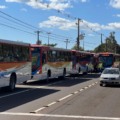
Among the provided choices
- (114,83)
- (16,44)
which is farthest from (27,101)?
(114,83)

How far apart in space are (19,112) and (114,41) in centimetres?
14442

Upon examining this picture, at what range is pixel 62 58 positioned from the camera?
37781 millimetres

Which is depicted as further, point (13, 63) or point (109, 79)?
point (109, 79)

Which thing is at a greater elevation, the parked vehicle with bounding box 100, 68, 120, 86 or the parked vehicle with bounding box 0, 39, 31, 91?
the parked vehicle with bounding box 0, 39, 31, 91

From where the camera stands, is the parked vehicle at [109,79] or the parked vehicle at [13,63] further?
the parked vehicle at [109,79]

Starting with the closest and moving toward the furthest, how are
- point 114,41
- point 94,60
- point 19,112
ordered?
point 19,112 → point 94,60 → point 114,41

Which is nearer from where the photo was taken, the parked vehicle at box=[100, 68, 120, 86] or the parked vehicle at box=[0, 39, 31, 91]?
the parked vehicle at box=[0, 39, 31, 91]

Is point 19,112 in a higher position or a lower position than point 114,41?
lower

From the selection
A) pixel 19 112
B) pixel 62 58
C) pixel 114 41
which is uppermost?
pixel 114 41

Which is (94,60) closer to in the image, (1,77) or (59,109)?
(1,77)

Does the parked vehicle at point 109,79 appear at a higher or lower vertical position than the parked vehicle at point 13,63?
lower

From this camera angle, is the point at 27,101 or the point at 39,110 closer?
the point at 39,110

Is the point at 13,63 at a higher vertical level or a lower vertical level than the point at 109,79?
higher

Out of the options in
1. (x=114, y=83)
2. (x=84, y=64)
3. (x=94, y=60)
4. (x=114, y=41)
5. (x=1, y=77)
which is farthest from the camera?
(x=114, y=41)
